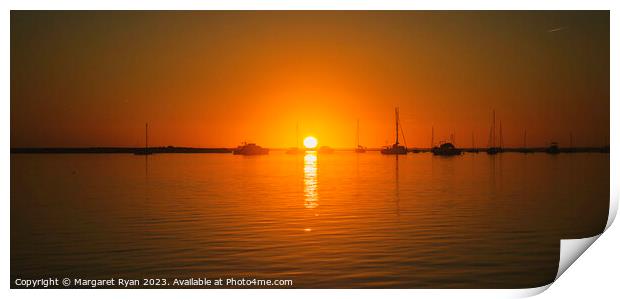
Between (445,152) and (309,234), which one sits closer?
(309,234)

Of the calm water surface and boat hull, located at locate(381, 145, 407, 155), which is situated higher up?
boat hull, located at locate(381, 145, 407, 155)

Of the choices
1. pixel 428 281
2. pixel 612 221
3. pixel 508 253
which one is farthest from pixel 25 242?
pixel 612 221

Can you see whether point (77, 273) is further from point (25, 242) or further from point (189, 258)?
point (25, 242)

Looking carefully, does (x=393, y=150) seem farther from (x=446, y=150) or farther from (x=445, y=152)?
(x=445, y=152)

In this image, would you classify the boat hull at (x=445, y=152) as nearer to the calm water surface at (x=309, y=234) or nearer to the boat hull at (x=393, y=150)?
the boat hull at (x=393, y=150)

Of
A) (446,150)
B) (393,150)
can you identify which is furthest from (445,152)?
(393,150)

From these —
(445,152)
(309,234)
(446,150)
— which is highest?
(446,150)

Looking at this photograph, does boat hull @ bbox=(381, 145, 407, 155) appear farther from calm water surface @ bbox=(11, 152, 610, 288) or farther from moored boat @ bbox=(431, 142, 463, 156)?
calm water surface @ bbox=(11, 152, 610, 288)

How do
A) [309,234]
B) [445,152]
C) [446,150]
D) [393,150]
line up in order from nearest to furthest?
[309,234], [393,150], [446,150], [445,152]

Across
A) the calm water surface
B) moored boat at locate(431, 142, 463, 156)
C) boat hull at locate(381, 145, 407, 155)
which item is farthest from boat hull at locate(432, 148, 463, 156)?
the calm water surface

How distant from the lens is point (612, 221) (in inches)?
293

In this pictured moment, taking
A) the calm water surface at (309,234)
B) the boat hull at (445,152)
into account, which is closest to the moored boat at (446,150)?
the boat hull at (445,152)

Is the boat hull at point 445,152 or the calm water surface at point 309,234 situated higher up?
the boat hull at point 445,152

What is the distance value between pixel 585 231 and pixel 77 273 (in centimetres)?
676
